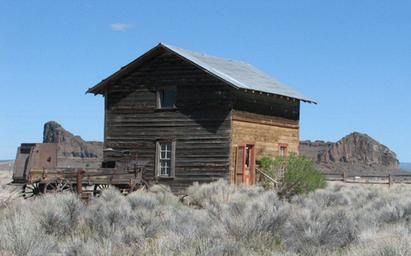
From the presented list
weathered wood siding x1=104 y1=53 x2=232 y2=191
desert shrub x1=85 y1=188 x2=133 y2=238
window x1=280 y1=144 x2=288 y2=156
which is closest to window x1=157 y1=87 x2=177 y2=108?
weathered wood siding x1=104 y1=53 x2=232 y2=191

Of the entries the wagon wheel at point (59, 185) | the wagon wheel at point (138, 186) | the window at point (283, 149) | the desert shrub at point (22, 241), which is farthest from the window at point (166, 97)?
the desert shrub at point (22, 241)

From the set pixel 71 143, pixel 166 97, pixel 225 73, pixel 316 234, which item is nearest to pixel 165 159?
pixel 166 97

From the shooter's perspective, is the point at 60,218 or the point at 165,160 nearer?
the point at 60,218

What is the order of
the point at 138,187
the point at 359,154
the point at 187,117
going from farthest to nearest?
the point at 359,154, the point at 187,117, the point at 138,187

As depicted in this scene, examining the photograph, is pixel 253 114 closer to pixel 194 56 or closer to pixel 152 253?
pixel 194 56

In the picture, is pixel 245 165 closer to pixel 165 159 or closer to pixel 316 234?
pixel 165 159

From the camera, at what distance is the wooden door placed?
24906mm

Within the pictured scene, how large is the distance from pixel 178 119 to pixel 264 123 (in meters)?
3.41

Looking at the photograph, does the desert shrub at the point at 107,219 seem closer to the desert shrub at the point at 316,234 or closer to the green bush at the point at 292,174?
the desert shrub at the point at 316,234

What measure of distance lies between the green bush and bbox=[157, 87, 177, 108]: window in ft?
12.8

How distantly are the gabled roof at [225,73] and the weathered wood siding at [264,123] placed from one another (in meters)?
0.40

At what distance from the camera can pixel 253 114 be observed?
25828 millimetres

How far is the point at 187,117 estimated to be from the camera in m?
25.2

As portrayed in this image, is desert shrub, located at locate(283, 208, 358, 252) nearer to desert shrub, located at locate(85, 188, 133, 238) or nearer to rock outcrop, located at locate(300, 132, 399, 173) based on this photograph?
desert shrub, located at locate(85, 188, 133, 238)
